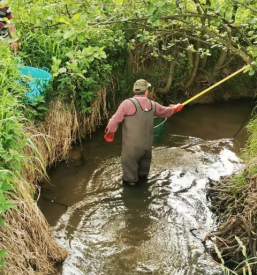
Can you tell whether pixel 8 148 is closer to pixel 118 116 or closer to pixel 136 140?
pixel 118 116

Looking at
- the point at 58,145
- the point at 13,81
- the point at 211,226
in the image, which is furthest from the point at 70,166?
the point at 211,226

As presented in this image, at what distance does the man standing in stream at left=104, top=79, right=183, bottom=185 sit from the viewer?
473 cm

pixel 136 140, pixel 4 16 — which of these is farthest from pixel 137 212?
pixel 4 16

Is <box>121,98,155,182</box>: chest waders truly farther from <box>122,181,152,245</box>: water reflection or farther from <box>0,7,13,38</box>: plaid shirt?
<box>0,7,13,38</box>: plaid shirt

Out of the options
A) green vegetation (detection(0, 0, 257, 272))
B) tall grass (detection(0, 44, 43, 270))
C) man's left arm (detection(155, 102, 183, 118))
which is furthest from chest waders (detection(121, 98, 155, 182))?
tall grass (detection(0, 44, 43, 270))

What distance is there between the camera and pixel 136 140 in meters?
4.84

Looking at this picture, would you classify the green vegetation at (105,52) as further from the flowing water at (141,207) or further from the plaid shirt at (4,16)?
the flowing water at (141,207)

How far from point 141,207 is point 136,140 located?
924 millimetres

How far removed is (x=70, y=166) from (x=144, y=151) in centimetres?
137

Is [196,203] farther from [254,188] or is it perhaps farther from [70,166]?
[70,166]

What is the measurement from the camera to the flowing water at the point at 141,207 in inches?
150

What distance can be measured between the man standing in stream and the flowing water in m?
0.45

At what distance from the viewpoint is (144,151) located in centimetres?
496

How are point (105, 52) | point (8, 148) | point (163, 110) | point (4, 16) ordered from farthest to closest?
1. point (105, 52)
2. point (4, 16)
3. point (163, 110)
4. point (8, 148)
